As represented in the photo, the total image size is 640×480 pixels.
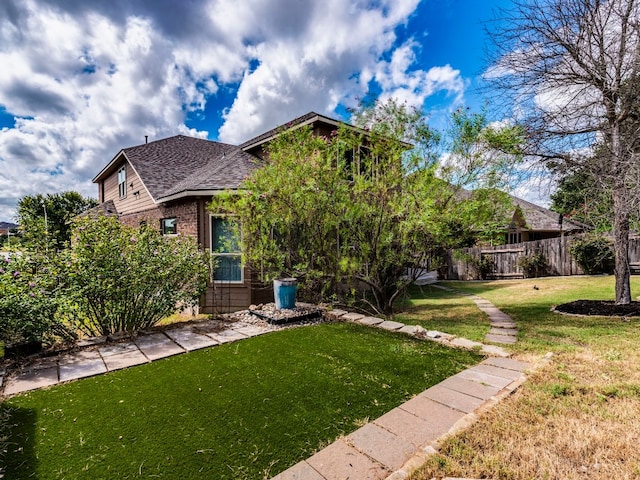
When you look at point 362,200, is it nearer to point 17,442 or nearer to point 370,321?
Result: point 370,321

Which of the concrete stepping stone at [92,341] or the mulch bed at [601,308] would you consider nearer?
the concrete stepping stone at [92,341]

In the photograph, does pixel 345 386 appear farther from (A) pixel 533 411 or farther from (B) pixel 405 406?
(A) pixel 533 411

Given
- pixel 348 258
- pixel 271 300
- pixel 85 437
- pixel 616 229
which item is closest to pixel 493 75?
pixel 616 229

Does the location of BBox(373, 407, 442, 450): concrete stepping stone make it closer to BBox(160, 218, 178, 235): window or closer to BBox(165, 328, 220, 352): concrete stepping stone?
BBox(165, 328, 220, 352): concrete stepping stone

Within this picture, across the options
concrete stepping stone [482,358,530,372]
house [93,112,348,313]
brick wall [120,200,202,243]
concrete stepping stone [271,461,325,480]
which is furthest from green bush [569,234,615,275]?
concrete stepping stone [271,461,325,480]

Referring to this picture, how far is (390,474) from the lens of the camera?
2109 millimetres

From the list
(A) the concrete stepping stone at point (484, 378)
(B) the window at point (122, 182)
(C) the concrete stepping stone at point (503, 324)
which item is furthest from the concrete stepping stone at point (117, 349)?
(B) the window at point (122, 182)

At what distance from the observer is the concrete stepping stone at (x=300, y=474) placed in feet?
6.87

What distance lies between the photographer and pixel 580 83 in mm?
7070

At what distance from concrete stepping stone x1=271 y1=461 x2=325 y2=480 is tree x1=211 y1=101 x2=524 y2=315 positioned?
452 centimetres

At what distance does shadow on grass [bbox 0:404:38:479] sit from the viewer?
220cm

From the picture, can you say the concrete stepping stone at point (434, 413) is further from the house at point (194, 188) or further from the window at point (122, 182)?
the window at point (122, 182)

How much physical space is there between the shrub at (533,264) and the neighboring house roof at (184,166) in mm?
13397

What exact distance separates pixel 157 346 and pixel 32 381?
4.94 feet
